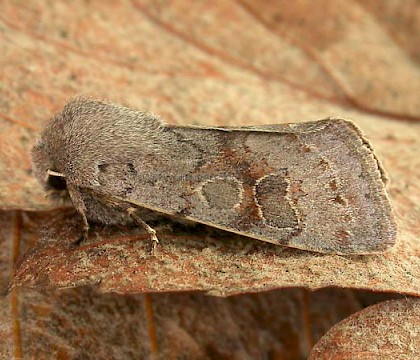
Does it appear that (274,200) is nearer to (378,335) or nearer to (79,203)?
(378,335)

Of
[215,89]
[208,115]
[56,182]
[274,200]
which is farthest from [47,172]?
[215,89]

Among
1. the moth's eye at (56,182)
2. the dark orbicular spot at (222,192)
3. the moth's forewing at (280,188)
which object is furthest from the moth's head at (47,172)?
the dark orbicular spot at (222,192)

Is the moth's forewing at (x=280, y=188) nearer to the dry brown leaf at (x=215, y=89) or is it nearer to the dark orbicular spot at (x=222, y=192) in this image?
the dark orbicular spot at (x=222, y=192)

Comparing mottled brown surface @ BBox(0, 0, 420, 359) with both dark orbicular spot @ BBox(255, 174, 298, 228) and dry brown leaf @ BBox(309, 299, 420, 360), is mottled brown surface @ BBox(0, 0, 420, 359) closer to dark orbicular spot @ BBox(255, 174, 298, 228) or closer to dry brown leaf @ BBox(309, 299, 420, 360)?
dry brown leaf @ BBox(309, 299, 420, 360)

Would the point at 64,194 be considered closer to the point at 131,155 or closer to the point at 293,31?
the point at 131,155

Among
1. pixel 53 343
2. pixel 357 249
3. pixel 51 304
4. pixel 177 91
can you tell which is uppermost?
pixel 177 91

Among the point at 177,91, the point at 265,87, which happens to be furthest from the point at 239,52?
the point at 177,91

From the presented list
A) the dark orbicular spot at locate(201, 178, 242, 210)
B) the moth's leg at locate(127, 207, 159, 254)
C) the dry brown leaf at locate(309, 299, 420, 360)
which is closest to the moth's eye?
the moth's leg at locate(127, 207, 159, 254)
